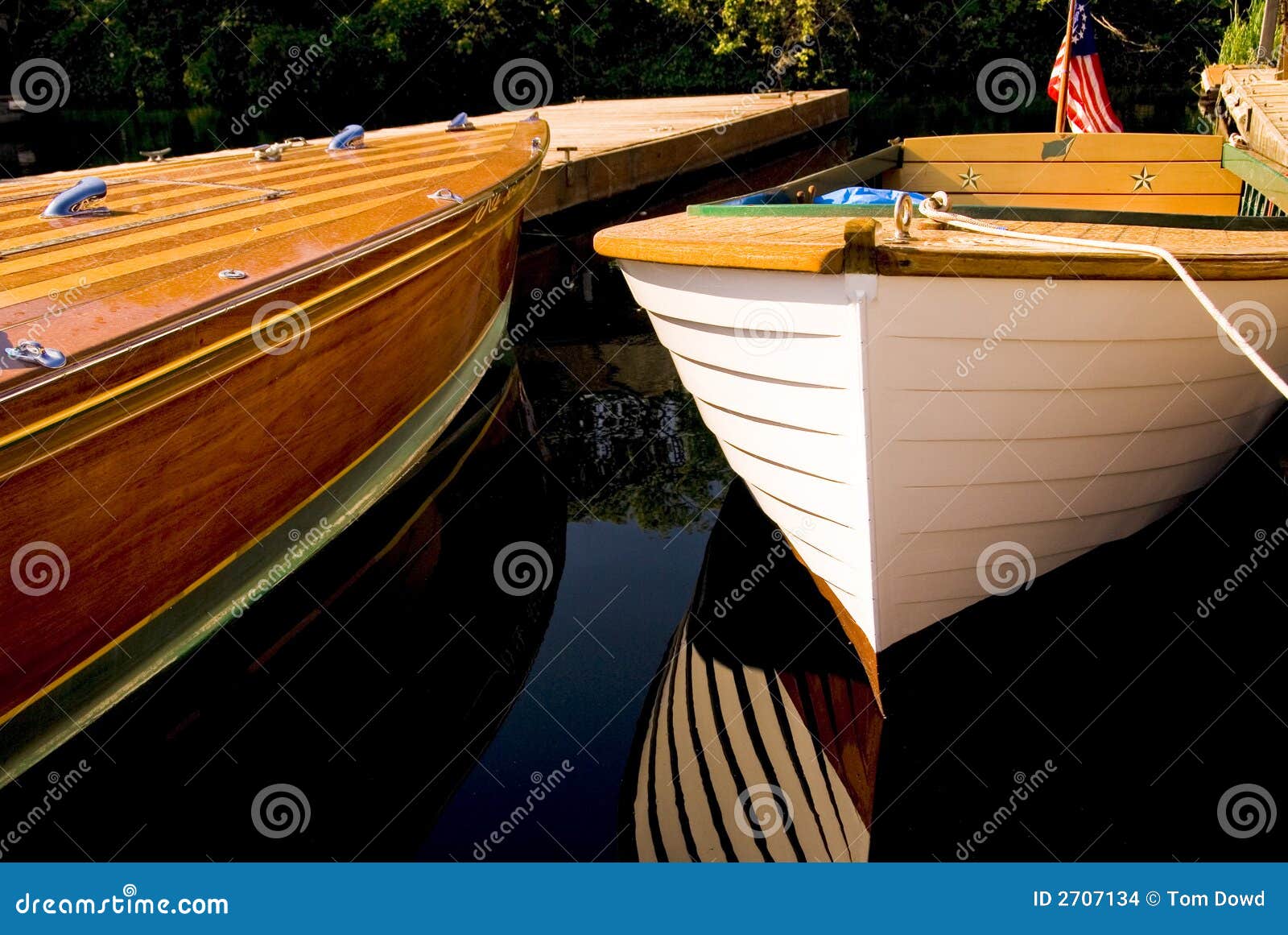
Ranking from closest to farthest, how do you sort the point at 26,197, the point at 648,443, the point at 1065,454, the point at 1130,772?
the point at 1130,772 → the point at 1065,454 → the point at 26,197 → the point at 648,443

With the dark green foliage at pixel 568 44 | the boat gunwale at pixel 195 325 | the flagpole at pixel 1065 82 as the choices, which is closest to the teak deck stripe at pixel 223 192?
the boat gunwale at pixel 195 325

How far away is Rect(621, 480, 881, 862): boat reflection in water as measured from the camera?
3113mm

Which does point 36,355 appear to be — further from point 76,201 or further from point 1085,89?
point 1085,89

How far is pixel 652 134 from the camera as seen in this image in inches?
495

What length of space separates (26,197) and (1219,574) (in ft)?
17.7

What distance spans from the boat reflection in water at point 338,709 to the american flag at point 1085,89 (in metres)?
4.04

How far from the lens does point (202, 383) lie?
11.0 feet

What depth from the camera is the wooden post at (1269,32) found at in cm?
1350

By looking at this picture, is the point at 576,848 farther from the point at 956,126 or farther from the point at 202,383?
the point at 956,126

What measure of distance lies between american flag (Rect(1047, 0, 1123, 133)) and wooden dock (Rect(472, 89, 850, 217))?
458cm

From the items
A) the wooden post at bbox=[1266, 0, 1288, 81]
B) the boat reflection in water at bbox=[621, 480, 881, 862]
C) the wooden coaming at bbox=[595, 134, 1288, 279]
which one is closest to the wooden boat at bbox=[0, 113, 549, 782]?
the wooden coaming at bbox=[595, 134, 1288, 279]

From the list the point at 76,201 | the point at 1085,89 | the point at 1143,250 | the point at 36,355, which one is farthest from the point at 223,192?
the point at 1085,89

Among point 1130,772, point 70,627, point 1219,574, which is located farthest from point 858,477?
point 70,627

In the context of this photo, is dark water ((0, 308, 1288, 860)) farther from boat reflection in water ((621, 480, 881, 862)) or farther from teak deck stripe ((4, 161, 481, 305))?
teak deck stripe ((4, 161, 481, 305))
